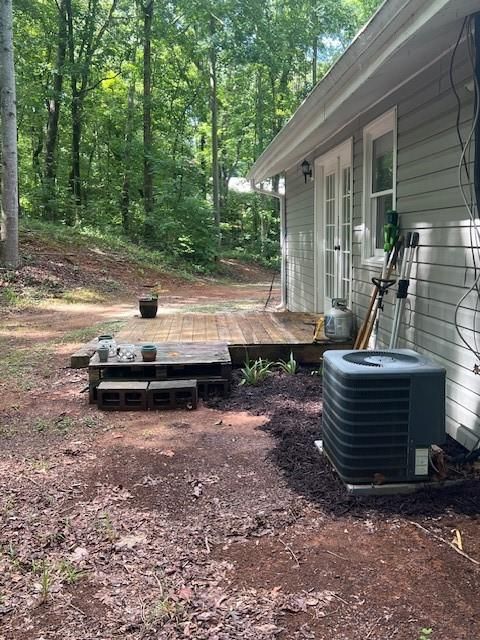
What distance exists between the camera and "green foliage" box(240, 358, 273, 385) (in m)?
4.87

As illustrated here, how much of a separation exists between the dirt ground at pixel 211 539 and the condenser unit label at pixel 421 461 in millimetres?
123

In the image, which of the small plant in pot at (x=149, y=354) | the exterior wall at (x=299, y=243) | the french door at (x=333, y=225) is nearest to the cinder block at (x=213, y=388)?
the small plant in pot at (x=149, y=354)

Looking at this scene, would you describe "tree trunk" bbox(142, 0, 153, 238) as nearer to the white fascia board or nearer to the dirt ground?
the white fascia board

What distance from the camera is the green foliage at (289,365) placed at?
5.11m

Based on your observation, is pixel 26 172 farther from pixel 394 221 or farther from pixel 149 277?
pixel 394 221

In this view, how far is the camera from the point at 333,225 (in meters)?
6.82

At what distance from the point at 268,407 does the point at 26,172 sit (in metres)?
20.0

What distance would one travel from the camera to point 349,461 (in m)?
2.76

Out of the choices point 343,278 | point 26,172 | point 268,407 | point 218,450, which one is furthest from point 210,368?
point 26,172

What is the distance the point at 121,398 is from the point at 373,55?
9.45ft

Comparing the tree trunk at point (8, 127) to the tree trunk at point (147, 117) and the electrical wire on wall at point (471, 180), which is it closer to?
the tree trunk at point (147, 117)

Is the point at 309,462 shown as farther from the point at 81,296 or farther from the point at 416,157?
the point at 81,296

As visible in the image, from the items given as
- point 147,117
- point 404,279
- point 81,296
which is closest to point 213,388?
point 404,279

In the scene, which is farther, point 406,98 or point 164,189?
point 164,189
